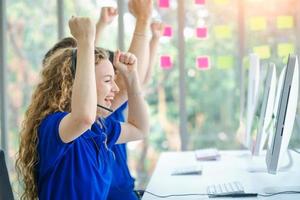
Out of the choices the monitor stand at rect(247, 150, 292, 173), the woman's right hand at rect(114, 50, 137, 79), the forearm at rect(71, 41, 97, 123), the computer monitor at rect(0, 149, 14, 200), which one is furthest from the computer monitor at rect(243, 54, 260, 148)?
the computer monitor at rect(0, 149, 14, 200)

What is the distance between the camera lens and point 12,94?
3742 millimetres

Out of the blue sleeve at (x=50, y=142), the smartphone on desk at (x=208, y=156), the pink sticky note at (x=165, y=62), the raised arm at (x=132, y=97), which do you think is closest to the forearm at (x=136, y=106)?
the raised arm at (x=132, y=97)

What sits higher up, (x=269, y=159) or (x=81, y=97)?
(x=81, y=97)

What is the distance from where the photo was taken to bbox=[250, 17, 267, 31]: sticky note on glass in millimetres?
3502

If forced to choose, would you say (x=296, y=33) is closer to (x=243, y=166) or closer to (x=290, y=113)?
(x=243, y=166)

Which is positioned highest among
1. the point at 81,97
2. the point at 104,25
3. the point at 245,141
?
the point at 104,25

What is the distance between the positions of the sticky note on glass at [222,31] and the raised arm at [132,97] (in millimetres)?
1869

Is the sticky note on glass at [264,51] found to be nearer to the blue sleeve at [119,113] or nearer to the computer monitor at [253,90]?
the computer monitor at [253,90]

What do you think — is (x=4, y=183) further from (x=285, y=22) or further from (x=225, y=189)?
(x=285, y=22)

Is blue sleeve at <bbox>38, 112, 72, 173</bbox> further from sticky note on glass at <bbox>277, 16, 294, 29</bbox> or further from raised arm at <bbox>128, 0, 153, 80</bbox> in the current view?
sticky note on glass at <bbox>277, 16, 294, 29</bbox>

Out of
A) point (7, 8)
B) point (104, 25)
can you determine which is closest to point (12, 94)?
point (7, 8)

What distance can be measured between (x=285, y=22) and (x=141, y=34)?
174 cm

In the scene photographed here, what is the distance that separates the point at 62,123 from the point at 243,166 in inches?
48.7

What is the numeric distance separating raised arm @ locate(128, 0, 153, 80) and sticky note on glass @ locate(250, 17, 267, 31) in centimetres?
153
